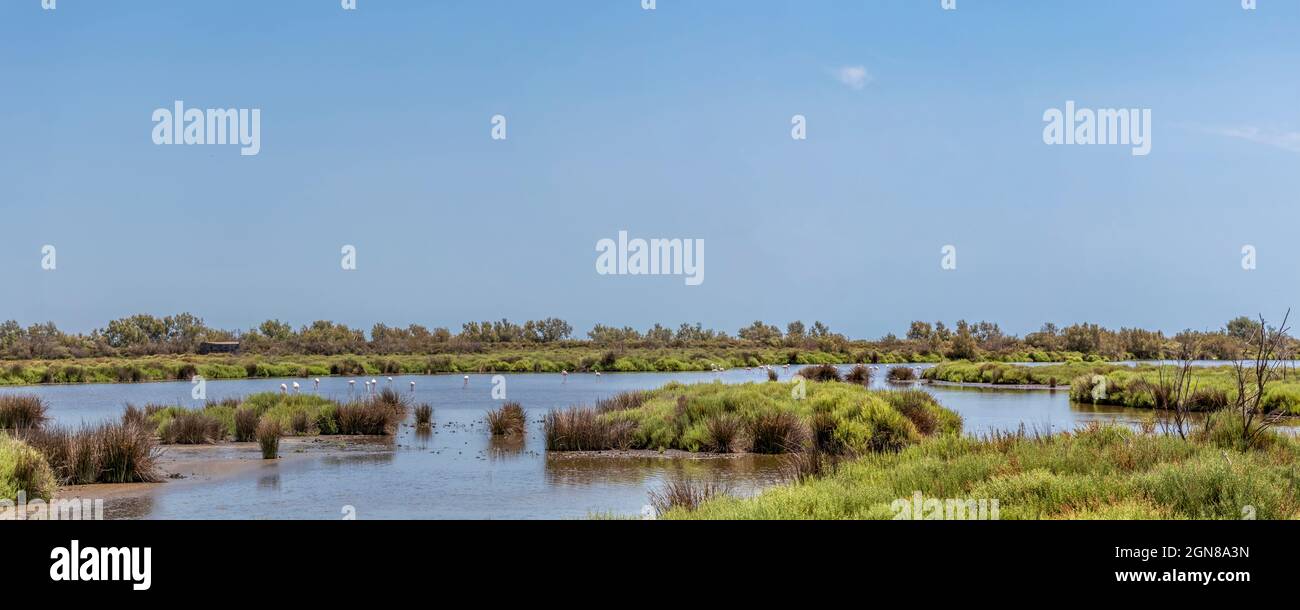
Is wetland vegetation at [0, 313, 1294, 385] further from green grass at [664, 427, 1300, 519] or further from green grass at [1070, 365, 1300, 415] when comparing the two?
green grass at [664, 427, 1300, 519]

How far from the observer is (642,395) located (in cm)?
2655

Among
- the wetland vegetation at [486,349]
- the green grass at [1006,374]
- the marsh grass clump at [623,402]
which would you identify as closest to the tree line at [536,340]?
the wetland vegetation at [486,349]

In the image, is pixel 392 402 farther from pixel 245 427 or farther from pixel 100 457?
pixel 100 457

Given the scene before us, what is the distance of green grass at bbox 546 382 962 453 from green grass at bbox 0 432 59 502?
9.05m

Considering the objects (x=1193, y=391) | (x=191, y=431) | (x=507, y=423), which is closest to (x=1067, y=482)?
(x=507, y=423)

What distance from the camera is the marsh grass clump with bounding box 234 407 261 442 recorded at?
20781 mm

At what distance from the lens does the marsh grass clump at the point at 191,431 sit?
20219 millimetres

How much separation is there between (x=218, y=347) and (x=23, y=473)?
240 feet

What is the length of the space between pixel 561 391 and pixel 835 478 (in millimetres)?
28691

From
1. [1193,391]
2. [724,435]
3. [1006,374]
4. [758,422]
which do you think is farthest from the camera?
[1006,374]

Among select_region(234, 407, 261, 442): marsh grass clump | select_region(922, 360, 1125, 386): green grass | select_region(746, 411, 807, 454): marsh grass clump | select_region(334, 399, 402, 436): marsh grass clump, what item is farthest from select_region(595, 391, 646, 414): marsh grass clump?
select_region(922, 360, 1125, 386): green grass

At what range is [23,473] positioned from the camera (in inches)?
501
